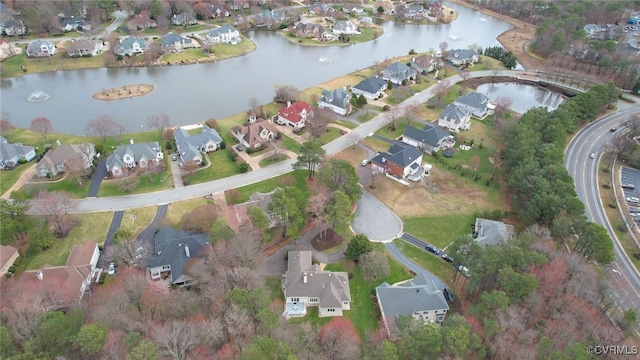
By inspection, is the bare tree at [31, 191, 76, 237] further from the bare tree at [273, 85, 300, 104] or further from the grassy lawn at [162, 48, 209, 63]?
the grassy lawn at [162, 48, 209, 63]

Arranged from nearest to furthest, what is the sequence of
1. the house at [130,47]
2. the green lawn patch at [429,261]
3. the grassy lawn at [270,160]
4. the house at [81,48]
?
the green lawn patch at [429,261], the grassy lawn at [270,160], the house at [81,48], the house at [130,47]

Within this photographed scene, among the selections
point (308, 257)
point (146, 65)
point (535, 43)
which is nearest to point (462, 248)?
point (308, 257)

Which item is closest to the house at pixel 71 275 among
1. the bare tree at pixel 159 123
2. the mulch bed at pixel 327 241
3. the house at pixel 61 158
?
the house at pixel 61 158

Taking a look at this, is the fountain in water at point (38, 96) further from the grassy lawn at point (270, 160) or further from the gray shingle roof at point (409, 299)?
the gray shingle roof at point (409, 299)

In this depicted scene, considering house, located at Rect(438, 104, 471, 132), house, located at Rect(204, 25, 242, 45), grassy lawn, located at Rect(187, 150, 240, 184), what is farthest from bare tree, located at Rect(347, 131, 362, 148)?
house, located at Rect(204, 25, 242, 45)

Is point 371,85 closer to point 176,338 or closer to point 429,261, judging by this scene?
point 429,261

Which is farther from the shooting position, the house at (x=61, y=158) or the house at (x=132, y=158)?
the house at (x=132, y=158)
